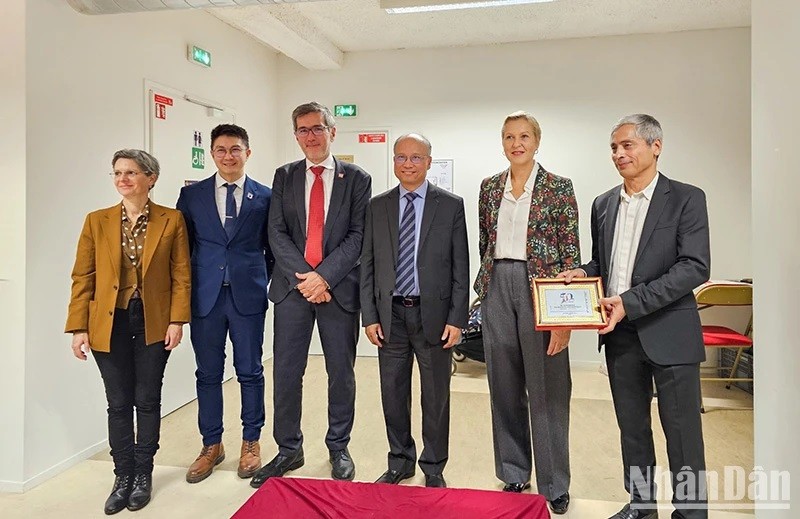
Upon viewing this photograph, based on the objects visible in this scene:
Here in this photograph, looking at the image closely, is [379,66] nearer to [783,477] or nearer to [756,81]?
[756,81]

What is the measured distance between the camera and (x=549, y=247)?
103 inches

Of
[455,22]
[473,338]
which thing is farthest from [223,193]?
[455,22]

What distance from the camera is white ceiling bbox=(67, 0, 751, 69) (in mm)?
4762

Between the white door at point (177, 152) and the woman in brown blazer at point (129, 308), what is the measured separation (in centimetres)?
142

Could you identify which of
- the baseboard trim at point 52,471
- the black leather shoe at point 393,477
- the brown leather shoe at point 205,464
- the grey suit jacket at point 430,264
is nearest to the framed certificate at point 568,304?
the grey suit jacket at point 430,264

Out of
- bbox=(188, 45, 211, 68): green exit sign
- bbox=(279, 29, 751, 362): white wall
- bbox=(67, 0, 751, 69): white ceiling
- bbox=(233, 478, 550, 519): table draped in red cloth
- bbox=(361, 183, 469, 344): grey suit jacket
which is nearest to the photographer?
bbox=(233, 478, 550, 519): table draped in red cloth

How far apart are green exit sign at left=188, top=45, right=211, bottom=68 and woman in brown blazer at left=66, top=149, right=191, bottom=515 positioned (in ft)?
6.72

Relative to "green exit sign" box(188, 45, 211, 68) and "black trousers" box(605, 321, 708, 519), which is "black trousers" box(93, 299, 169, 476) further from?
"green exit sign" box(188, 45, 211, 68)

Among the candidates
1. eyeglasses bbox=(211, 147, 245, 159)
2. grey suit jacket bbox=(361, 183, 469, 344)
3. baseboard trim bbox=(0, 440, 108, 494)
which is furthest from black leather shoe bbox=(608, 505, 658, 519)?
baseboard trim bbox=(0, 440, 108, 494)

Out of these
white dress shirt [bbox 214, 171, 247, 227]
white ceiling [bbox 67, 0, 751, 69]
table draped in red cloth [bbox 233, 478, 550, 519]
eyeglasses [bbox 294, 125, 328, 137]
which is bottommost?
table draped in red cloth [bbox 233, 478, 550, 519]

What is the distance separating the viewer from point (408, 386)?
298 cm

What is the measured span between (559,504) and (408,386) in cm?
89

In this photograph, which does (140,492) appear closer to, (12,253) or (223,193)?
A: (12,253)

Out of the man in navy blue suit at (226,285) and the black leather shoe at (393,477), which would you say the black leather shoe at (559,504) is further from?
the man in navy blue suit at (226,285)
